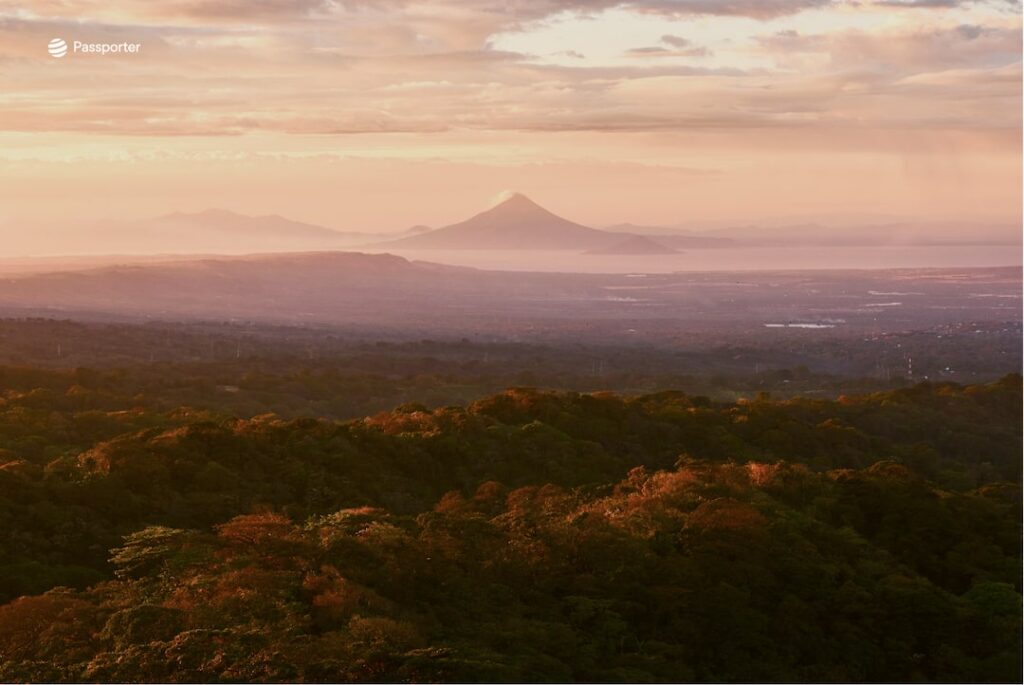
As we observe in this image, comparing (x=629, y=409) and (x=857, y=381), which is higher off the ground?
(x=629, y=409)

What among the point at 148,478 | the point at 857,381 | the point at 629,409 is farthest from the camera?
the point at 857,381

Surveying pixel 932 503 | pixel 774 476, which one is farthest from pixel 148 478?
pixel 932 503

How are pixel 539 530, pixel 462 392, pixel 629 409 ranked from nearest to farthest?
pixel 539 530
pixel 629 409
pixel 462 392

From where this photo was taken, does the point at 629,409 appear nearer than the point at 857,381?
Yes

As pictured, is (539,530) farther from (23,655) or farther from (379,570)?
(23,655)

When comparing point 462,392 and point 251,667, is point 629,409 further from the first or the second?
point 462,392

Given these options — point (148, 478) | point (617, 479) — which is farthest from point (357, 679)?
point (617, 479)
